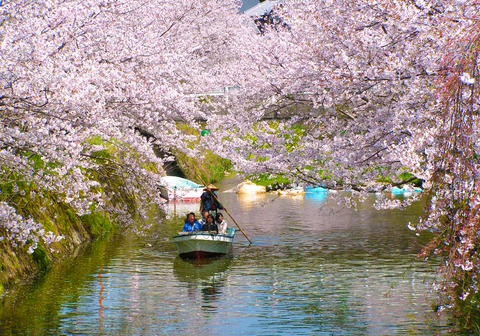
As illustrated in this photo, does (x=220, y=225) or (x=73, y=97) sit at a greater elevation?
(x=73, y=97)

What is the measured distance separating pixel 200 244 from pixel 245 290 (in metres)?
5.34

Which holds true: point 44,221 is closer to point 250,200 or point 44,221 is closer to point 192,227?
point 192,227

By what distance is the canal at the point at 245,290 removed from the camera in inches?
483

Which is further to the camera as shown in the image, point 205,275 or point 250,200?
point 250,200

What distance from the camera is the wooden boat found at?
20.4m

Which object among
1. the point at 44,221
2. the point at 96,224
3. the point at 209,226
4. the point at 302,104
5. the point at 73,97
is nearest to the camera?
the point at 73,97

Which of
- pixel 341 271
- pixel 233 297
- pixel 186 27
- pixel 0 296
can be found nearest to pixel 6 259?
pixel 0 296

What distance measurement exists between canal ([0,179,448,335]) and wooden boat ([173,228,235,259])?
47 centimetres

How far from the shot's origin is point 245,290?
15555 millimetres

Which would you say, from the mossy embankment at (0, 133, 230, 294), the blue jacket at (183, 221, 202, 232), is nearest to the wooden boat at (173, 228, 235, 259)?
the blue jacket at (183, 221, 202, 232)

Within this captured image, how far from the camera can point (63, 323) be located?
1246 centimetres

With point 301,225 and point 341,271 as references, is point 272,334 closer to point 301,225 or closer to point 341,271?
point 341,271

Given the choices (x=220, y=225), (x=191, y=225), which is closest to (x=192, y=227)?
(x=191, y=225)

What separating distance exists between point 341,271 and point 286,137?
3.95 meters
